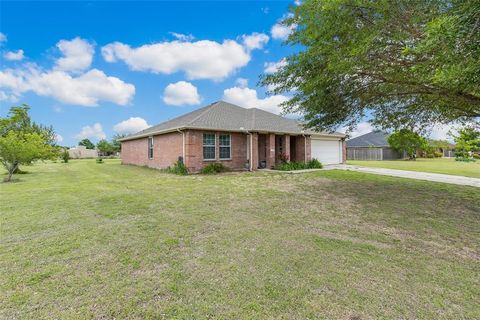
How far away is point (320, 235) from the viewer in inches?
171

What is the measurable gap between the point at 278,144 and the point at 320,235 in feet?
44.3

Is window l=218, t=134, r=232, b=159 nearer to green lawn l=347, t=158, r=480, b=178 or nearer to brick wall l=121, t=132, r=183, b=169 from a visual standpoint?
brick wall l=121, t=132, r=183, b=169

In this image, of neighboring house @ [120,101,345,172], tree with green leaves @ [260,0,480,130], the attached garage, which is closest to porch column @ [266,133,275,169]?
neighboring house @ [120,101,345,172]

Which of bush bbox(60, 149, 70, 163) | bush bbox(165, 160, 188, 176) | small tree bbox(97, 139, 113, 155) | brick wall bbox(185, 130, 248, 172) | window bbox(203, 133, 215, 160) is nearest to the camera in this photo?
bush bbox(165, 160, 188, 176)

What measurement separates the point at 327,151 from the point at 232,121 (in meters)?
9.19

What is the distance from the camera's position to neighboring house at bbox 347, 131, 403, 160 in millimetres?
35562

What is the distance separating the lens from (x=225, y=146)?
15.0 m

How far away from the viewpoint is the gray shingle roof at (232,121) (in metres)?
14.3

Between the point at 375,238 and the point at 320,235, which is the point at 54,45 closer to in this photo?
the point at 320,235

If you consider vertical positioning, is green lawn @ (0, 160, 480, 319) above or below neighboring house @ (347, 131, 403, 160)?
below

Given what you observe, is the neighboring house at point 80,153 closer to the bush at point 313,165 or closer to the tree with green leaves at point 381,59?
the bush at point 313,165

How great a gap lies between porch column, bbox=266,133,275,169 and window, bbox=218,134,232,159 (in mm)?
2878

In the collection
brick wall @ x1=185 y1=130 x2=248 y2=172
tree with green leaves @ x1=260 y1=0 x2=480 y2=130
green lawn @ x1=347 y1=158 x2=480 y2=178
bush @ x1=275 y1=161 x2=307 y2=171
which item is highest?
tree with green leaves @ x1=260 y1=0 x2=480 y2=130

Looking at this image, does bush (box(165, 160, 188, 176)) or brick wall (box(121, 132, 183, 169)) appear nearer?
bush (box(165, 160, 188, 176))
